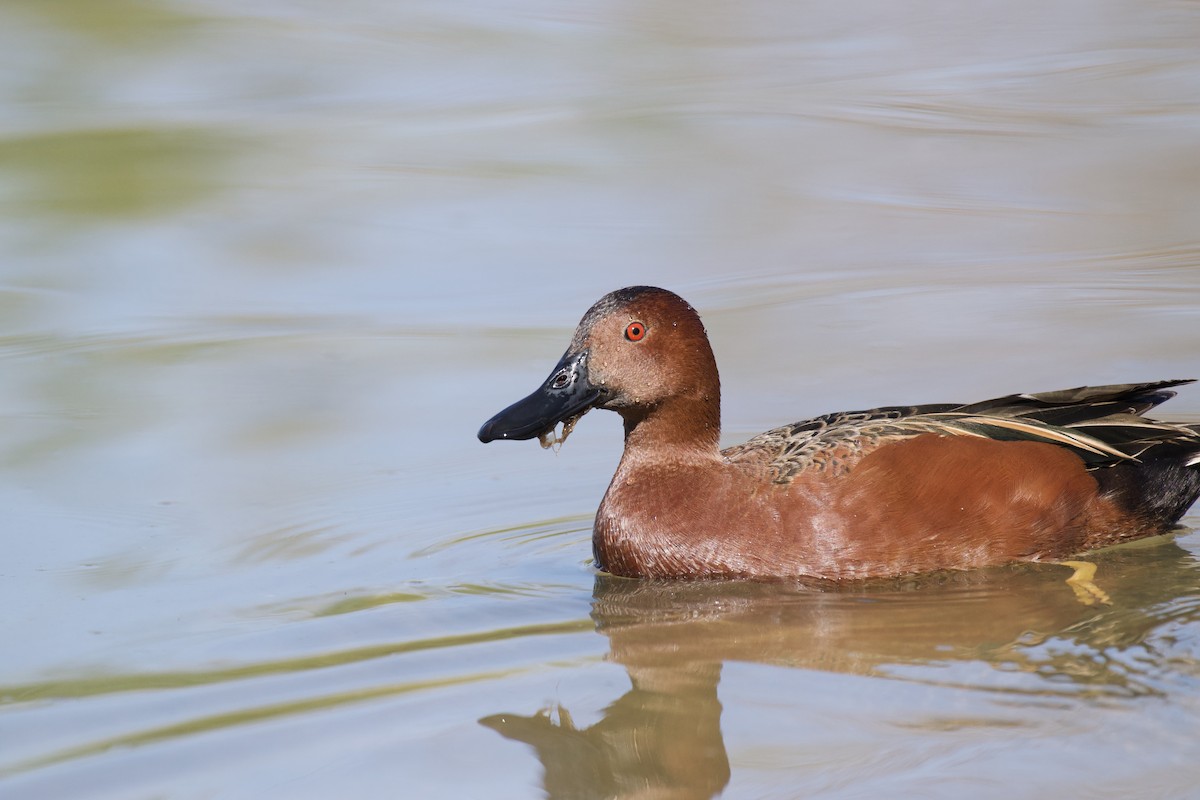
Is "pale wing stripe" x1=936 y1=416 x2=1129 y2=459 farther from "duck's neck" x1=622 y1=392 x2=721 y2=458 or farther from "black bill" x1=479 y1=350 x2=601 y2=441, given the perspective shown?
"black bill" x1=479 y1=350 x2=601 y2=441

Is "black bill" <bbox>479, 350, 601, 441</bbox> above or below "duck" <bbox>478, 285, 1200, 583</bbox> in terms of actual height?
above

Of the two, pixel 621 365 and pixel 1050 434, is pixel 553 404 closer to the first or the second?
pixel 621 365

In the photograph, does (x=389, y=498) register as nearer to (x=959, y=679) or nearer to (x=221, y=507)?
(x=221, y=507)

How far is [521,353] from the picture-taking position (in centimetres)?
850

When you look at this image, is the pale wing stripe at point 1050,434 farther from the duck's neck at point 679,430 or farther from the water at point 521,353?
the duck's neck at point 679,430

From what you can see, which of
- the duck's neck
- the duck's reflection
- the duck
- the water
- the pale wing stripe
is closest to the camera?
the duck's reflection

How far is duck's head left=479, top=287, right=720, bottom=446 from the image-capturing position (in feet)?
20.6

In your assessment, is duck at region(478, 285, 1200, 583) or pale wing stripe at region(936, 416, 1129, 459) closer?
duck at region(478, 285, 1200, 583)

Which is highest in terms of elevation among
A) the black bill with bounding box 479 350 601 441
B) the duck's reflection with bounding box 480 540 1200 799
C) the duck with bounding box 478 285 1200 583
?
the black bill with bounding box 479 350 601 441

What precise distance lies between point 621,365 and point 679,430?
35cm

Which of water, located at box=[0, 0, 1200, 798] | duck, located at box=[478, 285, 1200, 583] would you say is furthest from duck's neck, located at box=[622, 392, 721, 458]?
water, located at box=[0, 0, 1200, 798]

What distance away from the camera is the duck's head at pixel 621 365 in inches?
247

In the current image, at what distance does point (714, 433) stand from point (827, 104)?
20.9 feet

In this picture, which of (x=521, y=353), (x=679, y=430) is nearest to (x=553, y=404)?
(x=679, y=430)
